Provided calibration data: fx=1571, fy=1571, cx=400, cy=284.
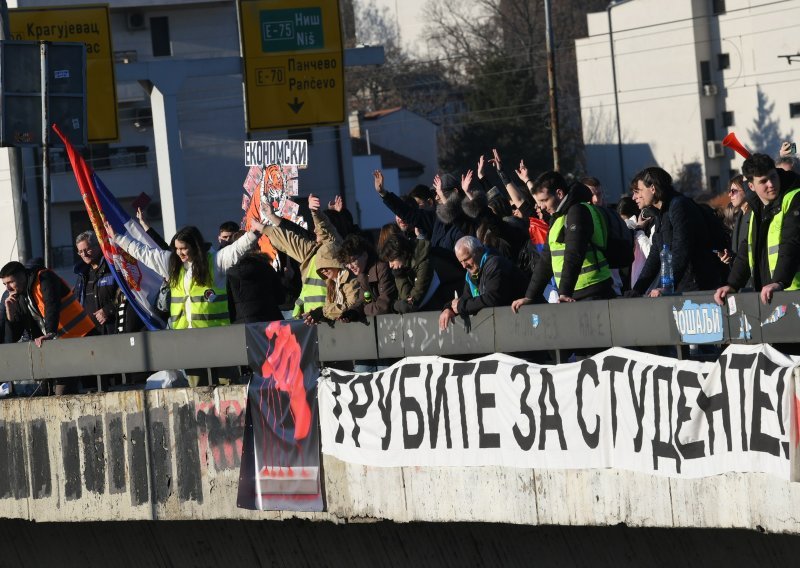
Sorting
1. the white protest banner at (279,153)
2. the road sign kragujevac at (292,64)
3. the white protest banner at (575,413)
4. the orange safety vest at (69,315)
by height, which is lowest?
the white protest banner at (575,413)

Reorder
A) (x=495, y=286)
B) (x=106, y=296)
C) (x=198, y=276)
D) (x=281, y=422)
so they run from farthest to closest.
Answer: (x=106, y=296) → (x=198, y=276) → (x=281, y=422) → (x=495, y=286)

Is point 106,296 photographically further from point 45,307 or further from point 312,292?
point 312,292

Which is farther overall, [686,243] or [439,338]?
[439,338]

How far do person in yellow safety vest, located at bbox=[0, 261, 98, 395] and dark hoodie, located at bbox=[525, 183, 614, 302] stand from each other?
14.5 ft

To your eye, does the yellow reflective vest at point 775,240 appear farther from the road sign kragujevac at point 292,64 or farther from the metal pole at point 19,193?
the road sign kragujevac at point 292,64

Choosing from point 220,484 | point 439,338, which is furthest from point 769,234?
point 220,484

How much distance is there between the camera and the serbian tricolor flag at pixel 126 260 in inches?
482

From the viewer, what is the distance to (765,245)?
8102 millimetres

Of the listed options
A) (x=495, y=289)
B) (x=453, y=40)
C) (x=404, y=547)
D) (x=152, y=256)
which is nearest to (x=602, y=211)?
(x=495, y=289)

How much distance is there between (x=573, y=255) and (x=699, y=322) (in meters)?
1.17

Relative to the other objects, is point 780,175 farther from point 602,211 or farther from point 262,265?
point 262,265

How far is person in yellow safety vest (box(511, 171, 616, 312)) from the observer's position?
8.91m

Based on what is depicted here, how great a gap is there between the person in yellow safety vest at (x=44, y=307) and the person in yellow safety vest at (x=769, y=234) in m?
5.78

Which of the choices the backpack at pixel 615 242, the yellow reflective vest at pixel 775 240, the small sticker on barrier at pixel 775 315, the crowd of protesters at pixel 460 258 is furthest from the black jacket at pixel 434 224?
the small sticker on barrier at pixel 775 315
